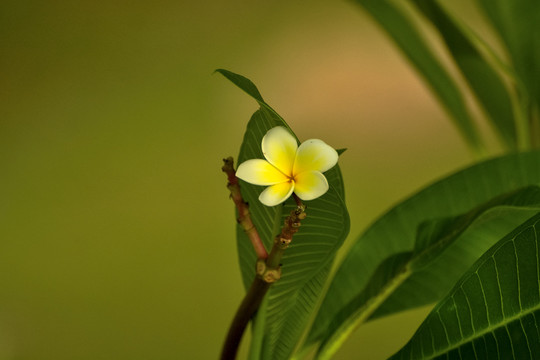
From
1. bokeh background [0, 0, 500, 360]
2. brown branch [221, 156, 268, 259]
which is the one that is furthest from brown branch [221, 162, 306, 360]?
bokeh background [0, 0, 500, 360]

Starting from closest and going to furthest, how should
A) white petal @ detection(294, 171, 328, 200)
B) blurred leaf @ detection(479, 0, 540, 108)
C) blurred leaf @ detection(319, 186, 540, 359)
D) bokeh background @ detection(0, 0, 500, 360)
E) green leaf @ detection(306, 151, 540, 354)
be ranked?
1. white petal @ detection(294, 171, 328, 200)
2. blurred leaf @ detection(319, 186, 540, 359)
3. green leaf @ detection(306, 151, 540, 354)
4. blurred leaf @ detection(479, 0, 540, 108)
5. bokeh background @ detection(0, 0, 500, 360)

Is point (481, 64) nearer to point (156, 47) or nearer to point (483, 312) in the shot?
point (483, 312)

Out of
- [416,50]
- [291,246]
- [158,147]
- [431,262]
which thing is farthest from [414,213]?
[158,147]

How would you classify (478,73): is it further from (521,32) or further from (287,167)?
(287,167)

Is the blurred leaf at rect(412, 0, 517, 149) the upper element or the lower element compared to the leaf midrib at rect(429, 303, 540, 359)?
upper

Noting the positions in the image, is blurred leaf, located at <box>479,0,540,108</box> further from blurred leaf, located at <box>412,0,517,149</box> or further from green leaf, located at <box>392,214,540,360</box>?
green leaf, located at <box>392,214,540,360</box>
